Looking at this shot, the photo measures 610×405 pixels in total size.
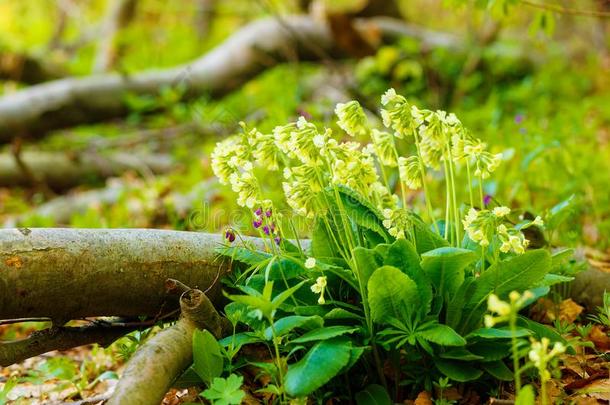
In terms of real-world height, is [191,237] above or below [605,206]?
above

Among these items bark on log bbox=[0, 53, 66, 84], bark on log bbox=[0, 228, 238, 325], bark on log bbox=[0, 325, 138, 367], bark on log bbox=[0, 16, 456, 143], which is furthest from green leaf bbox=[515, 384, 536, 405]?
bark on log bbox=[0, 53, 66, 84]

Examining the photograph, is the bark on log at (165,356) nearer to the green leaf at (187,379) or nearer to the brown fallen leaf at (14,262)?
the green leaf at (187,379)

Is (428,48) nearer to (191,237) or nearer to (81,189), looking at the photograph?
(81,189)

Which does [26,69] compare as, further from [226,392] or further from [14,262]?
[226,392]

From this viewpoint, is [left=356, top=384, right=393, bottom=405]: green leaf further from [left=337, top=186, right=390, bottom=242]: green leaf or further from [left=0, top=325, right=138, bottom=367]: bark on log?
[left=0, top=325, right=138, bottom=367]: bark on log

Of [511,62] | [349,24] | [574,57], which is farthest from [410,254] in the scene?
[574,57]

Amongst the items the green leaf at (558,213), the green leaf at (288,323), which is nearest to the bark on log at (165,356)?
the green leaf at (288,323)
